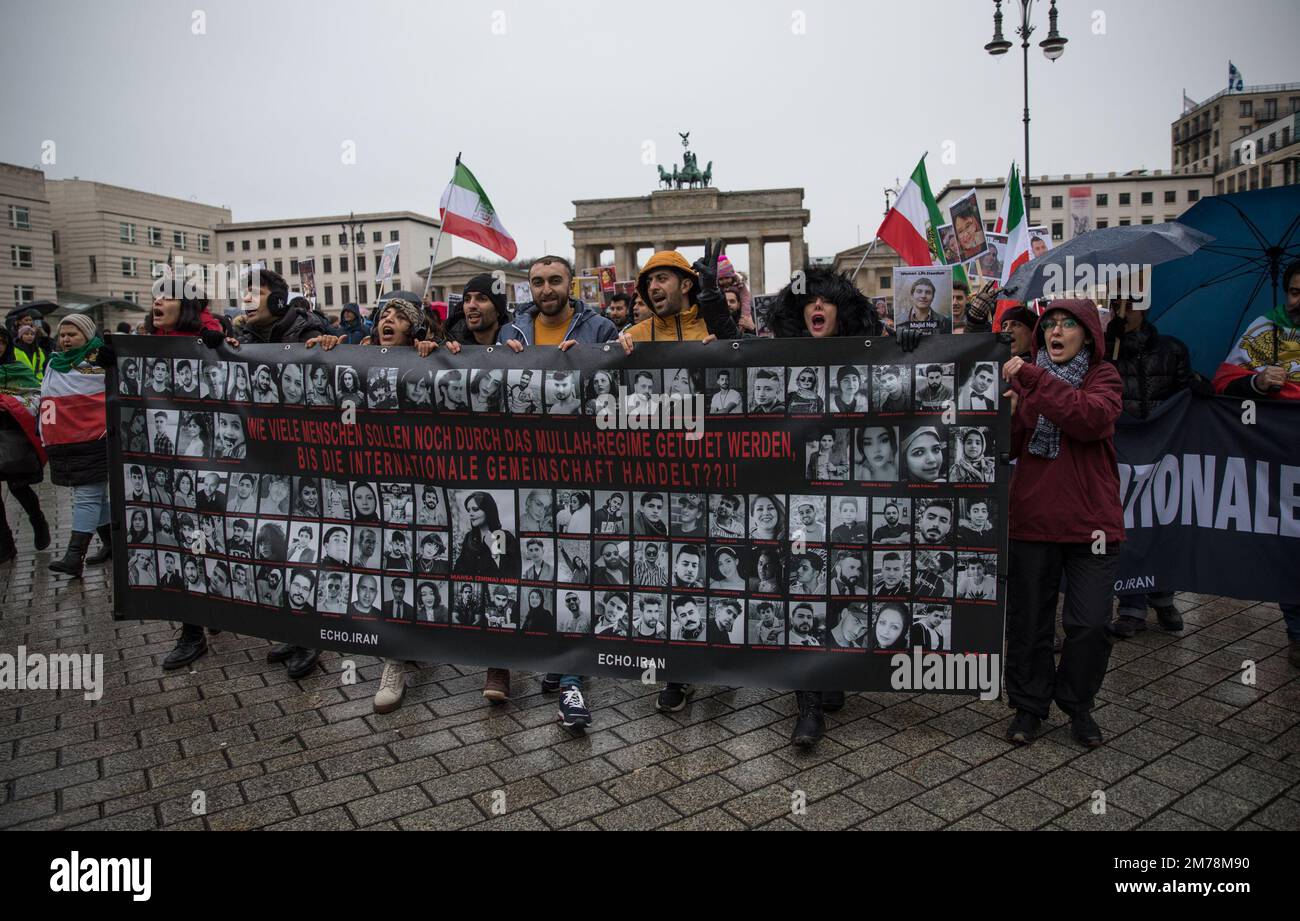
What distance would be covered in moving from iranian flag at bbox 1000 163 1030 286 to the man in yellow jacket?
5639 mm

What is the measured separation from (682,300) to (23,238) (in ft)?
233

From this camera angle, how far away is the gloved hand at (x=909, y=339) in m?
3.70

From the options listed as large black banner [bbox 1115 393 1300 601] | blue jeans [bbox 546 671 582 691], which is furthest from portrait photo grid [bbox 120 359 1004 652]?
large black banner [bbox 1115 393 1300 601]

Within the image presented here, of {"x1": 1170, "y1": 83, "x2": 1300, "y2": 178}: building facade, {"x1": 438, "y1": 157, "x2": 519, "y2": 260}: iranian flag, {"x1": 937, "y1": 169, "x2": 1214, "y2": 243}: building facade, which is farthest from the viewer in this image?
{"x1": 937, "y1": 169, "x2": 1214, "y2": 243}: building facade

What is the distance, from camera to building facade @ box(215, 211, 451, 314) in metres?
106

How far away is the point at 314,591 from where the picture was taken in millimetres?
4516

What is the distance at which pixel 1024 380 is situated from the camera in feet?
12.5

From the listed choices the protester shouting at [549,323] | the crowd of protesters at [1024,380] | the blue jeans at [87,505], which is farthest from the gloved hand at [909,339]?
the blue jeans at [87,505]

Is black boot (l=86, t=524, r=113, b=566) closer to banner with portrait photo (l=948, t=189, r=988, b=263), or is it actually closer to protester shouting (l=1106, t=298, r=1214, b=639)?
protester shouting (l=1106, t=298, r=1214, b=639)

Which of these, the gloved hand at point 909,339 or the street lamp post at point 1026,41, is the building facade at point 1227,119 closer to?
the street lamp post at point 1026,41

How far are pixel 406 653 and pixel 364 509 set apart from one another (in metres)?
0.78

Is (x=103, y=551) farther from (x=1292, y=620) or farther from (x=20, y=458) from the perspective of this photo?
(x=1292, y=620)

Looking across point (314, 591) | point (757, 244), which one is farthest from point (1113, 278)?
point (757, 244)
